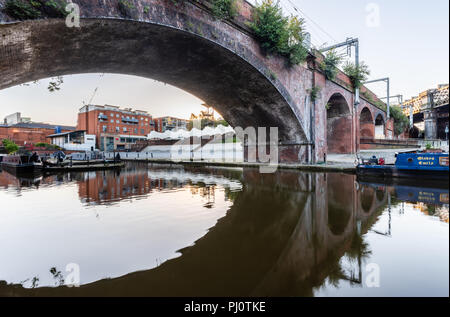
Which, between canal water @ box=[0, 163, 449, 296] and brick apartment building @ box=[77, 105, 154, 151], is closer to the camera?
canal water @ box=[0, 163, 449, 296]

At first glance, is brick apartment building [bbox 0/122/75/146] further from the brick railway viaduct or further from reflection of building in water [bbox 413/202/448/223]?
reflection of building in water [bbox 413/202/448/223]

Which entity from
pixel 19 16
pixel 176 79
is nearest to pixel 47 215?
pixel 19 16

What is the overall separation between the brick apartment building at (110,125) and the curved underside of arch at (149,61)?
33.7 meters

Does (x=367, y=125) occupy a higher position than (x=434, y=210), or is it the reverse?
(x=367, y=125)

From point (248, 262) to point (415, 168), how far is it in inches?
392

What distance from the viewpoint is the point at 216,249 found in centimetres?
306

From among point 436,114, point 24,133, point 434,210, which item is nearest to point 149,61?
point 434,210

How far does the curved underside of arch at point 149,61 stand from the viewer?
6441 mm

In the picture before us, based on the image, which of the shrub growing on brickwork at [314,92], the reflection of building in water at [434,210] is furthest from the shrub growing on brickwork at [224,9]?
the reflection of building in water at [434,210]

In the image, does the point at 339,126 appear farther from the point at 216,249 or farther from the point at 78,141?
the point at 78,141

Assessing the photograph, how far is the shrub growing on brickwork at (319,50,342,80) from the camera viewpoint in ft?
53.8

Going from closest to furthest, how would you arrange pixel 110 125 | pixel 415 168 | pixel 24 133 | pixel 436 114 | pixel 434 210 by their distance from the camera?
pixel 434 210, pixel 415 168, pixel 436 114, pixel 110 125, pixel 24 133

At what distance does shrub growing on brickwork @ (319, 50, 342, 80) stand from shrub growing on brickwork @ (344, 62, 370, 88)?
3.07 meters

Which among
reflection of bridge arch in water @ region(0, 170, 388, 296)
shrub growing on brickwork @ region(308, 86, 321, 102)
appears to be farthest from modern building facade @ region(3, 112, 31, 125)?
reflection of bridge arch in water @ region(0, 170, 388, 296)
